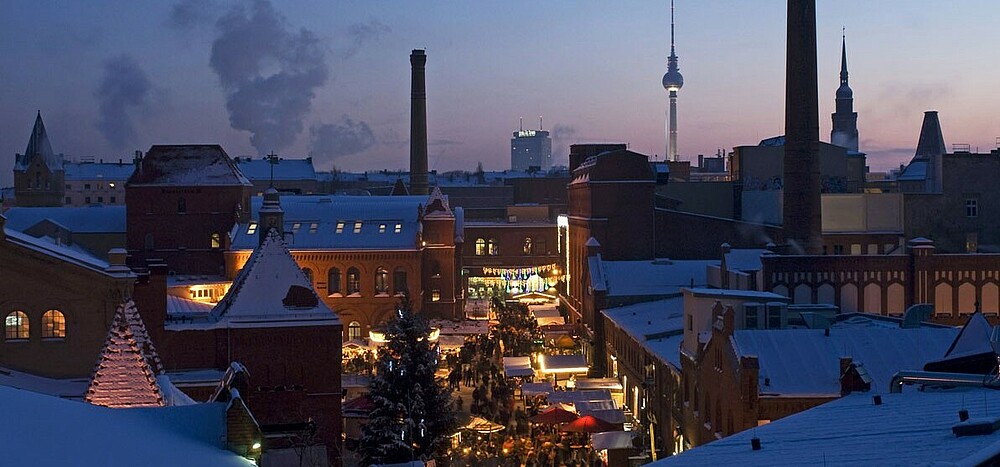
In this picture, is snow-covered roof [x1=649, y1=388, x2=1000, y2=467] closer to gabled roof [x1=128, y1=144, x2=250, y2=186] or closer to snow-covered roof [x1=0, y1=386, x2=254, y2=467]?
snow-covered roof [x1=0, y1=386, x2=254, y2=467]

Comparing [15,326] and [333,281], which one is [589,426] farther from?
[333,281]

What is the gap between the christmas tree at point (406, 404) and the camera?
97.2 feet

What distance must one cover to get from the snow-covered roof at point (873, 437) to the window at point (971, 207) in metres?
36.0

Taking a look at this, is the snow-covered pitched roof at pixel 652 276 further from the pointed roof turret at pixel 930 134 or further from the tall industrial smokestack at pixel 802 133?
the pointed roof turret at pixel 930 134

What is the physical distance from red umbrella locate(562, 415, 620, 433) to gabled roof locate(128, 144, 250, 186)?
38.6 metres

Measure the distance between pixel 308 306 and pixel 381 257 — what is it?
110 ft

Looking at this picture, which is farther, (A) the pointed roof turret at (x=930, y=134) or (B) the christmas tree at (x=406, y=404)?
(A) the pointed roof turret at (x=930, y=134)

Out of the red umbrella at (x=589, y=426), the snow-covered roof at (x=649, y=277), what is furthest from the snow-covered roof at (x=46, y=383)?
the snow-covered roof at (x=649, y=277)

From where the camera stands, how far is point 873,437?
14.9 m

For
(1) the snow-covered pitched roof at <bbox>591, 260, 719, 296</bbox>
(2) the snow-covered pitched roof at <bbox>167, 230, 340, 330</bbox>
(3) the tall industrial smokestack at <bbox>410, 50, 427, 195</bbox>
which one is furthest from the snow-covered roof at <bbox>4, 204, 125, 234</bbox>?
(2) the snow-covered pitched roof at <bbox>167, 230, 340, 330</bbox>

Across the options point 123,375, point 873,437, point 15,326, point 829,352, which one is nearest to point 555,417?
point 829,352

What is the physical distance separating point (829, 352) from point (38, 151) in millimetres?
100462

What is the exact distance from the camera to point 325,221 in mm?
69750

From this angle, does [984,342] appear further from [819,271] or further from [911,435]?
[819,271]
